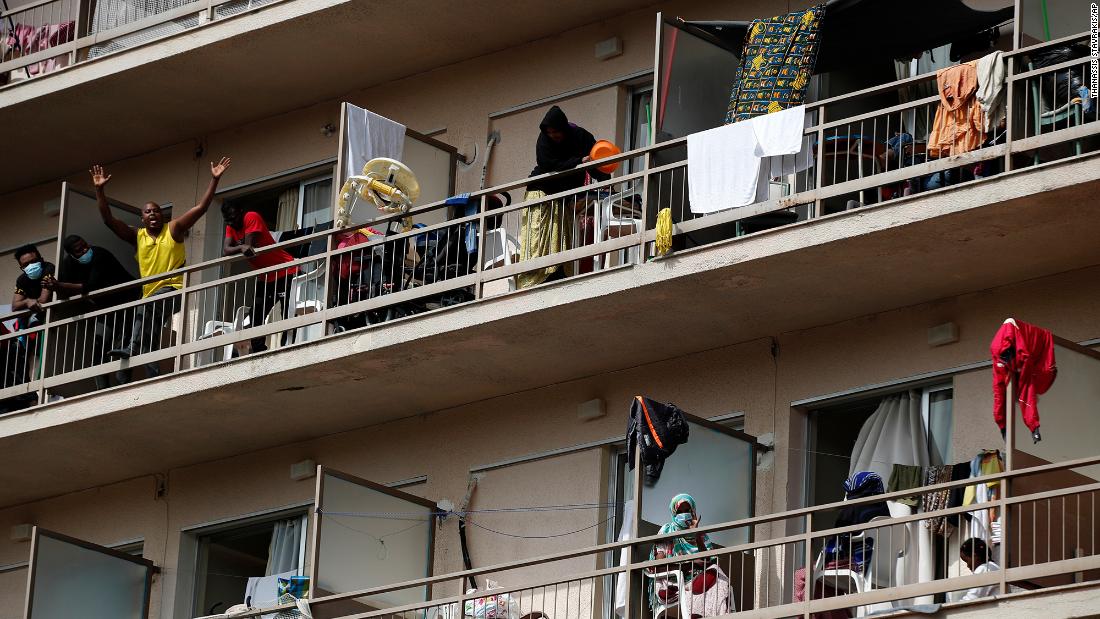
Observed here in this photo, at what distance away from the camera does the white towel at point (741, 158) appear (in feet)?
58.9

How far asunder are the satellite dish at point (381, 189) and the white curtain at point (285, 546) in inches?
108

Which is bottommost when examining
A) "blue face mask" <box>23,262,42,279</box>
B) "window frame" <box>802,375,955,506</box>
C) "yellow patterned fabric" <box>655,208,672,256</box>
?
"window frame" <box>802,375,955,506</box>

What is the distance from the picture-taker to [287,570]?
68.8 ft

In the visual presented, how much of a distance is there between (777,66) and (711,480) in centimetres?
332

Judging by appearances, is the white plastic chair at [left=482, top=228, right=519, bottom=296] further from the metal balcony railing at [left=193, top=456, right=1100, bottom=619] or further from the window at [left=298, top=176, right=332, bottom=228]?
the window at [left=298, top=176, right=332, bottom=228]

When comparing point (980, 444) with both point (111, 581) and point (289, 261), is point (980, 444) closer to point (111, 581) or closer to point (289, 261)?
point (289, 261)

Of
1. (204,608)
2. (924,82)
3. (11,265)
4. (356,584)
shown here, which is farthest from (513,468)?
(11,265)

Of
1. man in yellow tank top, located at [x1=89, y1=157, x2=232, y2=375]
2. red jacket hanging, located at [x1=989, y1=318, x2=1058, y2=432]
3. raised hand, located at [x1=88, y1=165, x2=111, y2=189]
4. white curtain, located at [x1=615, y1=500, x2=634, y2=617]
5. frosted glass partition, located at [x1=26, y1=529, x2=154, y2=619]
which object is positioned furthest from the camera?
raised hand, located at [x1=88, y1=165, x2=111, y2=189]

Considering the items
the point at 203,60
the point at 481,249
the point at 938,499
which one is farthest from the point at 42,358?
the point at 938,499

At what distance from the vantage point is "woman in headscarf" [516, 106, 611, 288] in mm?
19172

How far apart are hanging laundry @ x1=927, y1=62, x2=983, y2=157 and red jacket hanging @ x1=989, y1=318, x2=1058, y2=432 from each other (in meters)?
1.86

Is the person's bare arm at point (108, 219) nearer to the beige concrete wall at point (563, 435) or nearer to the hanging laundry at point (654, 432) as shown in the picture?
the beige concrete wall at point (563, 435)

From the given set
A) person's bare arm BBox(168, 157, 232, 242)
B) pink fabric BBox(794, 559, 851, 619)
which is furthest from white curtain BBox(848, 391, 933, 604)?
person's bare arm BBox(168, 157, 232, 242)

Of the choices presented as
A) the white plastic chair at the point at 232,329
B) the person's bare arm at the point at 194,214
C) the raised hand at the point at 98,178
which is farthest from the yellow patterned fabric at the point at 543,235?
the raised hand at the point at 98,178
